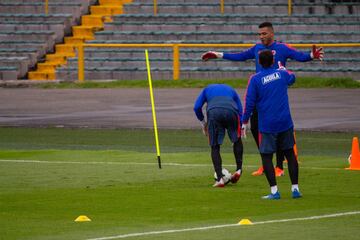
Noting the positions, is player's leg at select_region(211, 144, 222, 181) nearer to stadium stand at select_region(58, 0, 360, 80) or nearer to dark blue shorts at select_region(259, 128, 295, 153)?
dark blue shorts at select_region(259, 128, 295, 153)

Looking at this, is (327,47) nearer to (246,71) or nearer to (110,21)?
(246,71)

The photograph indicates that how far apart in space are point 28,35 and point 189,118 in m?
13.9

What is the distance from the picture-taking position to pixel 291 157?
1495cm

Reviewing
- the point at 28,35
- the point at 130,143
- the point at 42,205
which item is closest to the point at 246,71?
the point at 28,35

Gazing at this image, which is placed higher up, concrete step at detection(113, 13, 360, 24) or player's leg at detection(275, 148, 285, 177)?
player's leg at detection(275, 148, 285, 177)

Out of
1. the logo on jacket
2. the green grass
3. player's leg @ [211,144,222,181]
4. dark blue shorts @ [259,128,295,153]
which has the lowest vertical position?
the green grass

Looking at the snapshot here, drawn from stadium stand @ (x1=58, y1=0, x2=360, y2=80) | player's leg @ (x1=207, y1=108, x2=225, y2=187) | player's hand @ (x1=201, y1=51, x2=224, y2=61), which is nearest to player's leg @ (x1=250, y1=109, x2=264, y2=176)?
player's leg @ (x1=207, y1=108, x2=225, y2=187)

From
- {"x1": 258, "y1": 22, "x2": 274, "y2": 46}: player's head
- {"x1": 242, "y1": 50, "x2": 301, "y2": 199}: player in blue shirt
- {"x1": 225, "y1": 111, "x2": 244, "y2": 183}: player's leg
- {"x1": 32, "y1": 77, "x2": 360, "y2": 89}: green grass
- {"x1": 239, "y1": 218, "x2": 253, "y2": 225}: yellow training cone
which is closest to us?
{"x1": 239, "y1": 218, "x2": 253, "y2": 225}: yellow training cone

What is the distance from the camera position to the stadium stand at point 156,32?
36.1m

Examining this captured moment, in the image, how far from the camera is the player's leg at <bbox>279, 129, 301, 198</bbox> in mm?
14734

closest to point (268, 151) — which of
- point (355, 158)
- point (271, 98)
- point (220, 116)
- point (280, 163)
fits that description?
point (271, 98)

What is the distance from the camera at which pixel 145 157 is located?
20531 millimetres

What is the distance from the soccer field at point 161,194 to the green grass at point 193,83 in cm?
969

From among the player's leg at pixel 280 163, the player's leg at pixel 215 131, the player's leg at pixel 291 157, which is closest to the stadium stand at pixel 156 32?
the player's leg at pixel 280 163
